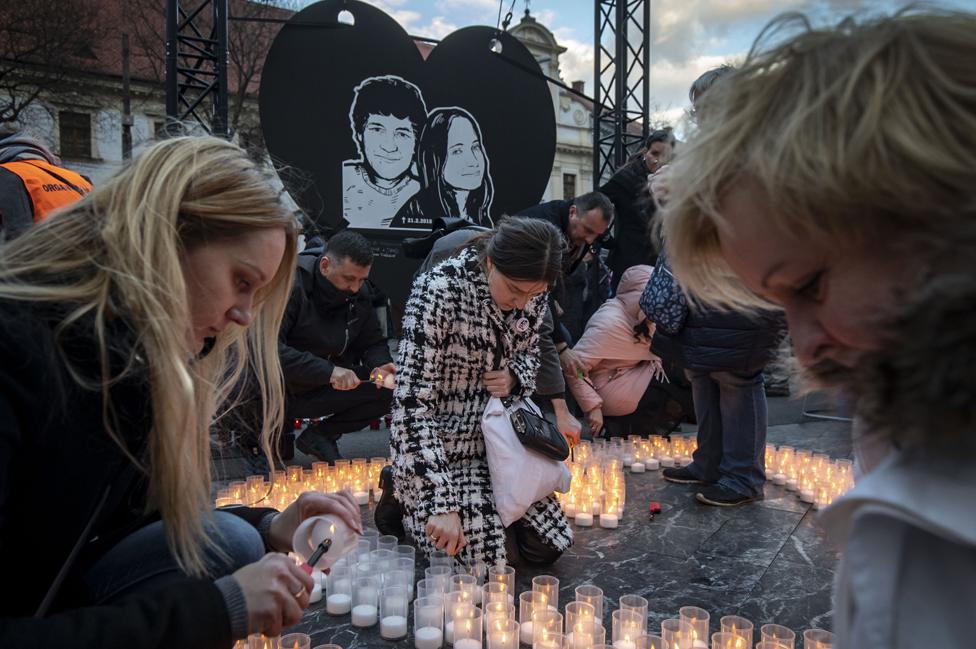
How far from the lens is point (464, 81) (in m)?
9.54

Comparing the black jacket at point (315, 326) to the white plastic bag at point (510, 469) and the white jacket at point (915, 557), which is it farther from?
the white jacket at point (915, 557)

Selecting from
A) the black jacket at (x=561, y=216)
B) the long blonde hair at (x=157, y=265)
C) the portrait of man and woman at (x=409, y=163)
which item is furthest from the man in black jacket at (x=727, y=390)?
the portrait of man and woman at (x=409, y=163)

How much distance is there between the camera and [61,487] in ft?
4.96

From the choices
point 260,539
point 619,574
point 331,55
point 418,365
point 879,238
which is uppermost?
point 331,55

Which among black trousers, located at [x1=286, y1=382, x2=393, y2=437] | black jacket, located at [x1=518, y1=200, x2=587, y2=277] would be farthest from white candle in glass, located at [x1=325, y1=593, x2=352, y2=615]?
black jacket, located at [x1=518, y1=200, x2=587, y2=277]

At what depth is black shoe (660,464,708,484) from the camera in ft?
16.9

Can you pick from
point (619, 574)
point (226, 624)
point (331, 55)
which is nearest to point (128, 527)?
point (226, 624)

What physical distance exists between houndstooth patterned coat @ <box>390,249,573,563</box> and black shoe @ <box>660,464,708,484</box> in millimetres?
1708

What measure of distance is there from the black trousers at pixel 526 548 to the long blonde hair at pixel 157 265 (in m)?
2.01

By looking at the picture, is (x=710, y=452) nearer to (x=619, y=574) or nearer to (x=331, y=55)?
(x=619, y=574)

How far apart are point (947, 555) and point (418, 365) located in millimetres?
2777

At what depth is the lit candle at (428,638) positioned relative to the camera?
2789mm

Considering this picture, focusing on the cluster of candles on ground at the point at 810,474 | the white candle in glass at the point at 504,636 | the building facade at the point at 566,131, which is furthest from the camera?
the building facade at the point at 566,131

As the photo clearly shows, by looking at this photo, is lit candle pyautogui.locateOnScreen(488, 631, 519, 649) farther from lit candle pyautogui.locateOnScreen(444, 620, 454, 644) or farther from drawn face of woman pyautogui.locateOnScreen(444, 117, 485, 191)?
drawn face of woman pyautogui.locateOnScreen(444, 117, 485, 191)
